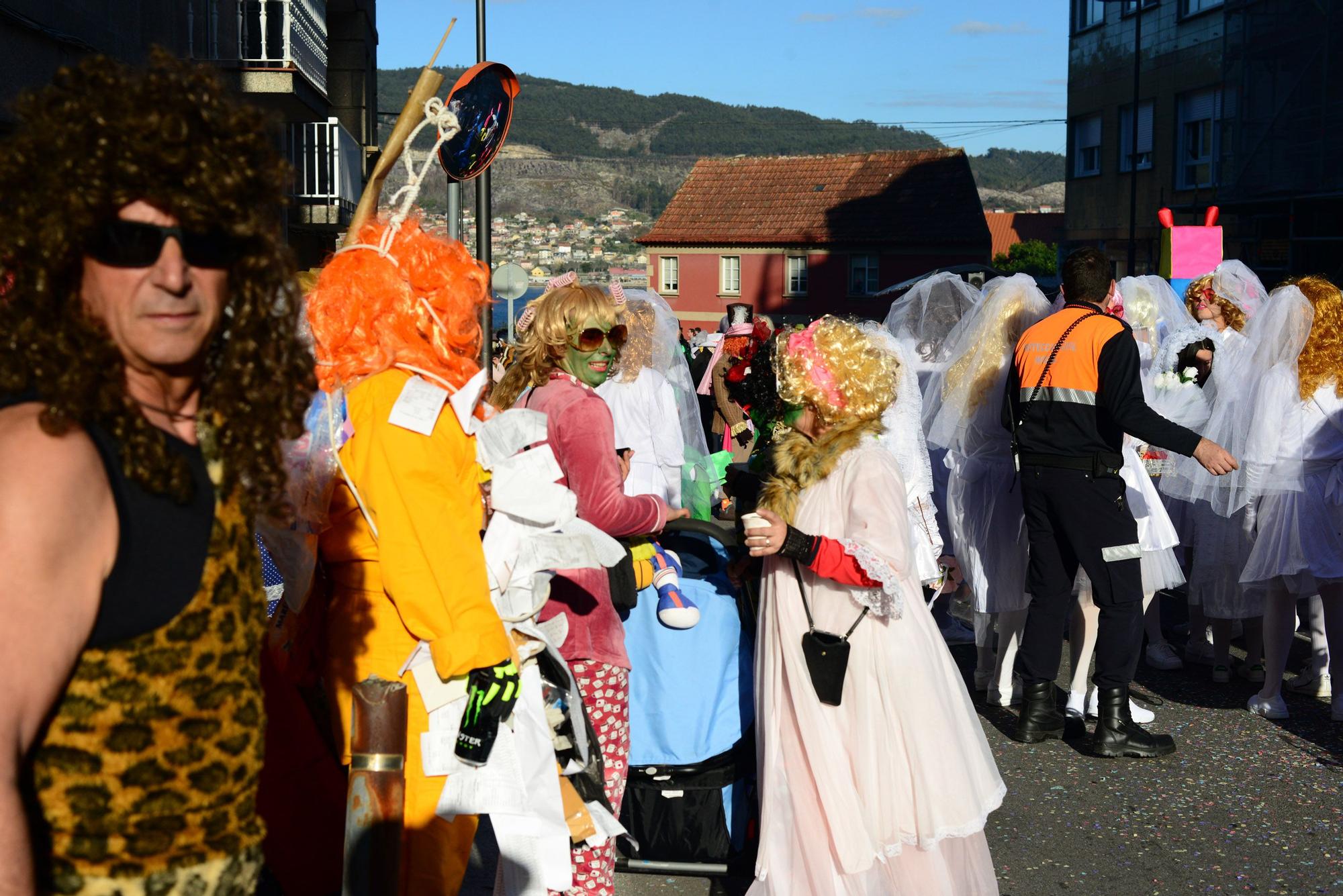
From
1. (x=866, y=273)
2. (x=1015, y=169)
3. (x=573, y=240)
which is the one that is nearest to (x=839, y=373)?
(x=866, y=273)

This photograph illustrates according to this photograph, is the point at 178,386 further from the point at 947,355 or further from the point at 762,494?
the point at 947,355

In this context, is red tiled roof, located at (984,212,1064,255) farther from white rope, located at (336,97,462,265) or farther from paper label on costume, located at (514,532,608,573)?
paper label on costume, located at (514,532,608,573)

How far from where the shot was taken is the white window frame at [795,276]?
179 feet

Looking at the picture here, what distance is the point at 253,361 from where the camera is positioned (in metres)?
1.88

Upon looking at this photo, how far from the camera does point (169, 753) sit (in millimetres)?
1693

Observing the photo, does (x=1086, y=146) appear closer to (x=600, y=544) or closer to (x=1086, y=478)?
(x=1086, y=478)

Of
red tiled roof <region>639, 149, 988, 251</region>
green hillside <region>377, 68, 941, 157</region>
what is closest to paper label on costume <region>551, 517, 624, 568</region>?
red tiled roof <region>639, 149, 988, 251</region>

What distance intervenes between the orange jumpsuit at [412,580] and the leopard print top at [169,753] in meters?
0.76

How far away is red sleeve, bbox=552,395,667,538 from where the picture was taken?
377cm

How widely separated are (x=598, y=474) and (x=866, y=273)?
167 ft

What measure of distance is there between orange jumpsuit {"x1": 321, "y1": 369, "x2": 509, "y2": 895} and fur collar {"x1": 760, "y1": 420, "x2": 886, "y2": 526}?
129 centimetres

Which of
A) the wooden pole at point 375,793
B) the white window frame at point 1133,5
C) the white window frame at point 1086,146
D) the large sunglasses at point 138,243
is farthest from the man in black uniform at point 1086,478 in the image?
the white window frame at point 1086,146

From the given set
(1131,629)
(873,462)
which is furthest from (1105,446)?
(873,462)

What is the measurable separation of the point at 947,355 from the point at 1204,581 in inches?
71.7
